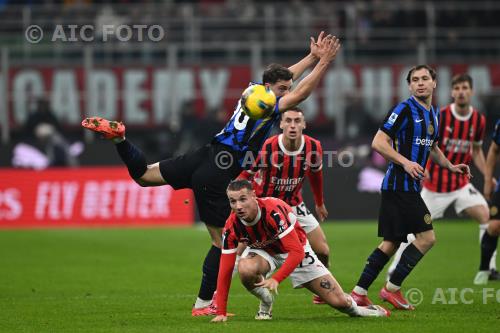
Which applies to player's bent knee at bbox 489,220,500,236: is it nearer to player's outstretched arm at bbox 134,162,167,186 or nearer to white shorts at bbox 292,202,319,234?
white shorts at bbox 292,202,319,234

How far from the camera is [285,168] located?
421 inches

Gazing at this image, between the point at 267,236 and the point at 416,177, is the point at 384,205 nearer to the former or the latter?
the point at 416,177

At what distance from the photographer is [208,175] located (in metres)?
9.55

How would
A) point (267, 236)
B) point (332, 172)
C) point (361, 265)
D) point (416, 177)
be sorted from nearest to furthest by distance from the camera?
point (267, 236)
point (416, 177)
point (361, 265)
point (332, 172)

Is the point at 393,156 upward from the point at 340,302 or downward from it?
upward

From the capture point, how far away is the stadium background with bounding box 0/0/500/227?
21.2 meters

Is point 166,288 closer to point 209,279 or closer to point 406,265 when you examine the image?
point 209,279

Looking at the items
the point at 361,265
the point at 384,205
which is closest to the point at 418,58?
the point at 361,265

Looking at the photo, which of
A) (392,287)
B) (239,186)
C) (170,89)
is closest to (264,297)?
(239,186)

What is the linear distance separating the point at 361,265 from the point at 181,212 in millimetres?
7665

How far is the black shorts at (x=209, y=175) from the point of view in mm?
9562

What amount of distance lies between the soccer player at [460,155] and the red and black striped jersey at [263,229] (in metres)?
4.53

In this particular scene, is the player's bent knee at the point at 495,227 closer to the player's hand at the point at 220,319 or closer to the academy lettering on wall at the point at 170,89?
the player's hand at the point at 220,319

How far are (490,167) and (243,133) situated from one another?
12.5 ft
